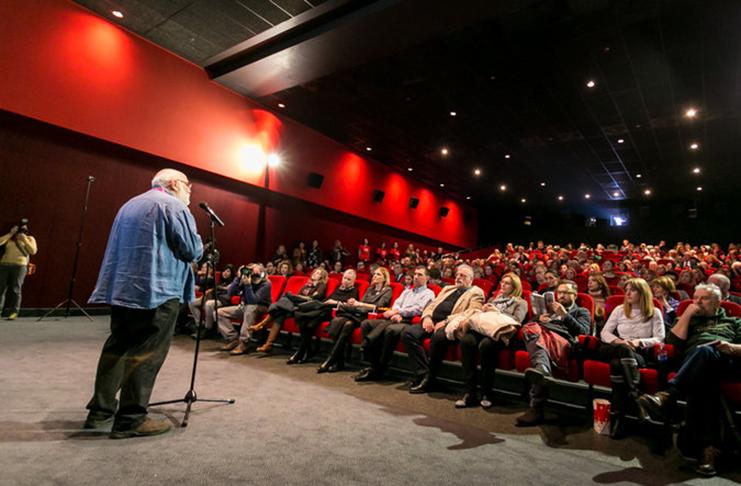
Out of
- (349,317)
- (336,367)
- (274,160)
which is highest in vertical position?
(274,160)

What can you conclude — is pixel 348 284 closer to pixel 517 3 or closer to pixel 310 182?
pixel 517 3

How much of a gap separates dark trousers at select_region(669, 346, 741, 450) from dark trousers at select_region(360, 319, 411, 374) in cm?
193

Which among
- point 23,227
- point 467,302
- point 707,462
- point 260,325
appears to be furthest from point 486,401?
point 23,227

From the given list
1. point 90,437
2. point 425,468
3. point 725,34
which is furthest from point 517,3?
point 90,437

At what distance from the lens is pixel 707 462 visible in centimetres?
193

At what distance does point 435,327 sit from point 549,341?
931mm

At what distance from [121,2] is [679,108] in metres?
9.85

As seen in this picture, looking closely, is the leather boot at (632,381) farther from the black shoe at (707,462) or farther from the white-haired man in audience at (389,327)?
the white-haired man in audience at (389,327)

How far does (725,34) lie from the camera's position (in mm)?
5469

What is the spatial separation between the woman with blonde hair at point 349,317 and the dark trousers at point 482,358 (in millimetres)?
1205

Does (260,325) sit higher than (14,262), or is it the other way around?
(14,262)

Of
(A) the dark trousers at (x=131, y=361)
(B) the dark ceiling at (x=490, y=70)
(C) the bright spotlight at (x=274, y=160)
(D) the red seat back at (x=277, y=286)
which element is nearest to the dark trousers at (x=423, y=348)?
(A) the dark trousers at (x=131, y=361)

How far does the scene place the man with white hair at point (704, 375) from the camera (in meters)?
2.03

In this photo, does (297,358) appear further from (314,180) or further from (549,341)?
(314,180)
